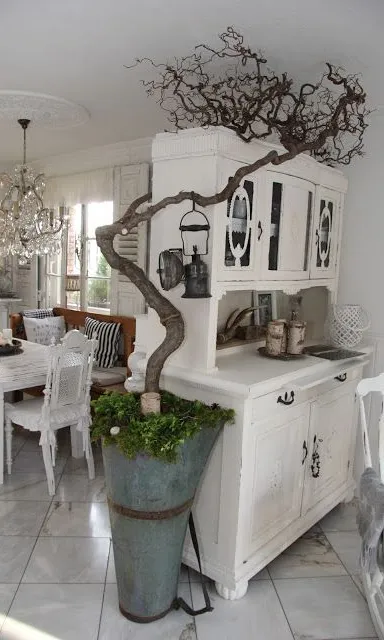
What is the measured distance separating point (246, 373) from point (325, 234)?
3.75ft

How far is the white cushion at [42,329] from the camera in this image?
17.0ft

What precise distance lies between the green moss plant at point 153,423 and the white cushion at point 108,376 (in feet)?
6.56

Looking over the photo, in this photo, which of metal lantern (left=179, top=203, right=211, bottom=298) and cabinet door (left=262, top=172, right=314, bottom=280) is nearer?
metal lantern (left=179, top=203, right=211, bottom=298)

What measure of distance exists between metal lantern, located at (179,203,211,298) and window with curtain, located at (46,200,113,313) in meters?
3.24

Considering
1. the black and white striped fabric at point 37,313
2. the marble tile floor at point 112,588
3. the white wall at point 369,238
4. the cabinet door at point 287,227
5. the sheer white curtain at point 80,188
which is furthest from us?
the black and white striped fabric at point 37,313

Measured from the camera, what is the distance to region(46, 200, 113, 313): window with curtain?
5.42 metres

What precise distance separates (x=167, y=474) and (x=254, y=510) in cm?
53

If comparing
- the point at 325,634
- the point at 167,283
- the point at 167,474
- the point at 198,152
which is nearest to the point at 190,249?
the point at 167,283

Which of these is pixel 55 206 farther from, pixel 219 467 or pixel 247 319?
pixel 219 467

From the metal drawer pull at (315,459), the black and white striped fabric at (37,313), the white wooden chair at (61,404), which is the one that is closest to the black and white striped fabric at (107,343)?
the black and white striped fabric at (37,313)

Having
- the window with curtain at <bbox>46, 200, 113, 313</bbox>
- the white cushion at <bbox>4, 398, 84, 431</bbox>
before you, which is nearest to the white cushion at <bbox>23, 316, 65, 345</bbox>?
the window with curtain at <bbox>46, 200, 113, 313</bbox>

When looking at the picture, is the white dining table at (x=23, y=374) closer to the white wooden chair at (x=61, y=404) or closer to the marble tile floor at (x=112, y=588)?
the white wooden chair at (x=61, y=404)

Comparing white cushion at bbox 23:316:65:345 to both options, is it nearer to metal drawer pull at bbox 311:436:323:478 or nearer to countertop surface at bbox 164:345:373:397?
countertop surface at bbox 164:345:373:397

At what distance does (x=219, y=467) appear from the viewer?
85.5 inches
